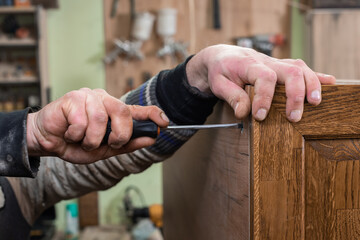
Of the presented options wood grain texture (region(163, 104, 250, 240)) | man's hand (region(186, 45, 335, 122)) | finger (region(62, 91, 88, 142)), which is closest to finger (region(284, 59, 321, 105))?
man's hand (region(186, 45, 335, 122))

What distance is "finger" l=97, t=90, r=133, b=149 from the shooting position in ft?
1.90

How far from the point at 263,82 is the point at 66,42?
2.35 metres

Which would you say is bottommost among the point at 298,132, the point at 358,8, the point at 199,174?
the point at 199,174

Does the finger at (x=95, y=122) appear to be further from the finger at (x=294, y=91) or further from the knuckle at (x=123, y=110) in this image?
the finger at (x=294, y=91)

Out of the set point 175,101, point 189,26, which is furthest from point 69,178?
point 189,26

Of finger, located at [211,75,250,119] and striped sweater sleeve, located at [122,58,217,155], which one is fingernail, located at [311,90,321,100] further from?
striped sweater sleeve, located at [122,58,217,155]

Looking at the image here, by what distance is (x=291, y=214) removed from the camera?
0.56m

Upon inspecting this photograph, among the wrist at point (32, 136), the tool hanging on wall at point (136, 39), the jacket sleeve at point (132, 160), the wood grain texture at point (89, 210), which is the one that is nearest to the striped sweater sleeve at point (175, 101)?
the jacket sleeve at point (132, 160)

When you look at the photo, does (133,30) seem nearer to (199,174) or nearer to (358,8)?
(358,8)

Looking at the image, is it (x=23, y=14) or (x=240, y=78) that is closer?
(x=240, y=78)

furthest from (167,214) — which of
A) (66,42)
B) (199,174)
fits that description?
(66,42)

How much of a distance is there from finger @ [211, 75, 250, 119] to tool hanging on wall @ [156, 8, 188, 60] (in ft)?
6.40

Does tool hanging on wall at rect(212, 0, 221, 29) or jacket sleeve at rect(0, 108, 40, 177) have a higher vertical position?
tool hanging on wall at rect(212, 0, 221, 29)

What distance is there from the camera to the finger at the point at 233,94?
1.85ft
